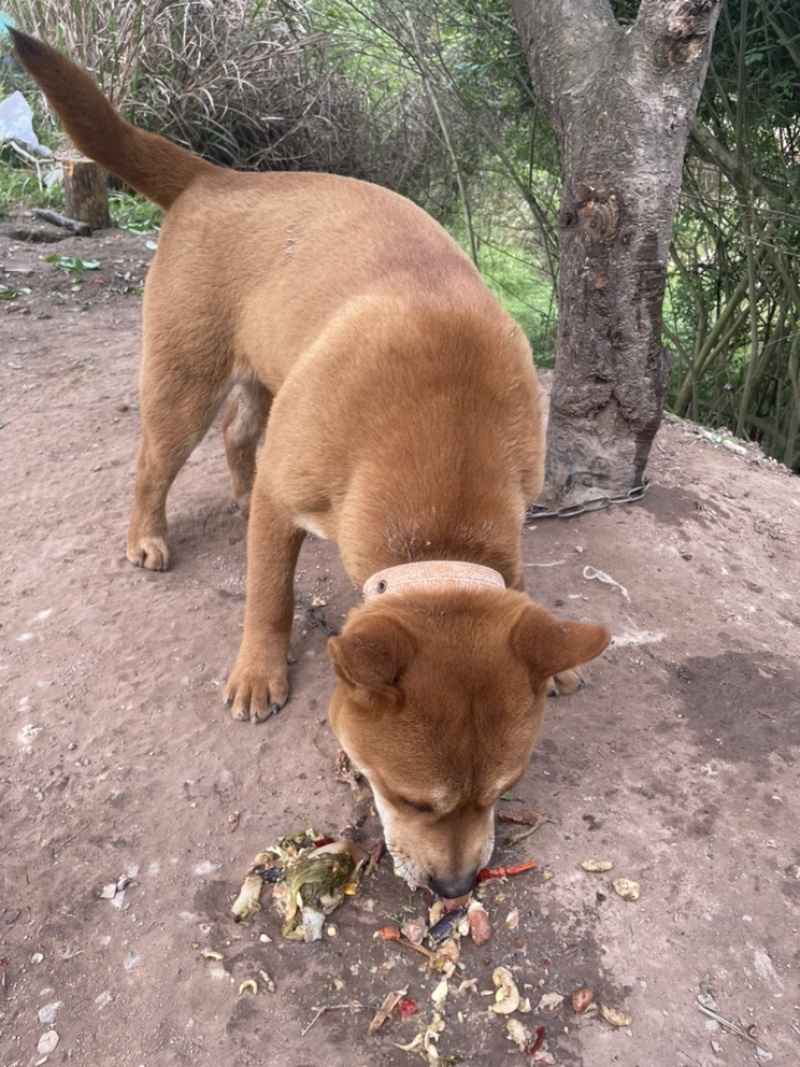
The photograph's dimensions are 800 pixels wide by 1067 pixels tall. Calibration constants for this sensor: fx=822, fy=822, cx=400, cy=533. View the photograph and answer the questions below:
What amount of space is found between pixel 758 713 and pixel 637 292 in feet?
7.30

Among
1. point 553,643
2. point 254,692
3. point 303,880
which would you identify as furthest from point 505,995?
point 254,692

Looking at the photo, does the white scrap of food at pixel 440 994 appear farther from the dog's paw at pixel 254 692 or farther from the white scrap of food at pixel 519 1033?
the dog's paw at pixel 254 692

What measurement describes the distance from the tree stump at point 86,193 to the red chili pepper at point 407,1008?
9.91 m

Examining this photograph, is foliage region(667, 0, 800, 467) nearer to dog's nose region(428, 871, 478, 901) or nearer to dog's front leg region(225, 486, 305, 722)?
dog's front leg region(225, 486, 305, 722)

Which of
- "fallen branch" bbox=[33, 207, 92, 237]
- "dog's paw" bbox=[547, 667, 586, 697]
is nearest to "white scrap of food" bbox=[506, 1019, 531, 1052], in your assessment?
"dog's paw" bbox=[547, 667, 586, 697]

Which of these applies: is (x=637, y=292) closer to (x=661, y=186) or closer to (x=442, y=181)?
(x=661, y=186)

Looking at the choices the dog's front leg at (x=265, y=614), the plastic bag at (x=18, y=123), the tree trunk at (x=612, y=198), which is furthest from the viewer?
the plastic bag at (x=18, y=123)

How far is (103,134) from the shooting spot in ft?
12.7

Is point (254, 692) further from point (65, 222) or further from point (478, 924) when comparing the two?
point (65, 222)

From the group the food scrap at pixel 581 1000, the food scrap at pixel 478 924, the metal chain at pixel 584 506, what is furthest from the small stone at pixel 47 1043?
the metal chain at pixel 584 506

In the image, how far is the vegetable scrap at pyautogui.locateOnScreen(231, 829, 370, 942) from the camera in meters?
2.65

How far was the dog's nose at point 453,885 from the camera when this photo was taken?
256 centimetres

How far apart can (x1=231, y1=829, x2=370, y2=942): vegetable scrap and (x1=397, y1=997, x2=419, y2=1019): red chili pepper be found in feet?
1.10

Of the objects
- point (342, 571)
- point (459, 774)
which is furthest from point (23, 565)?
point (459, 774)
